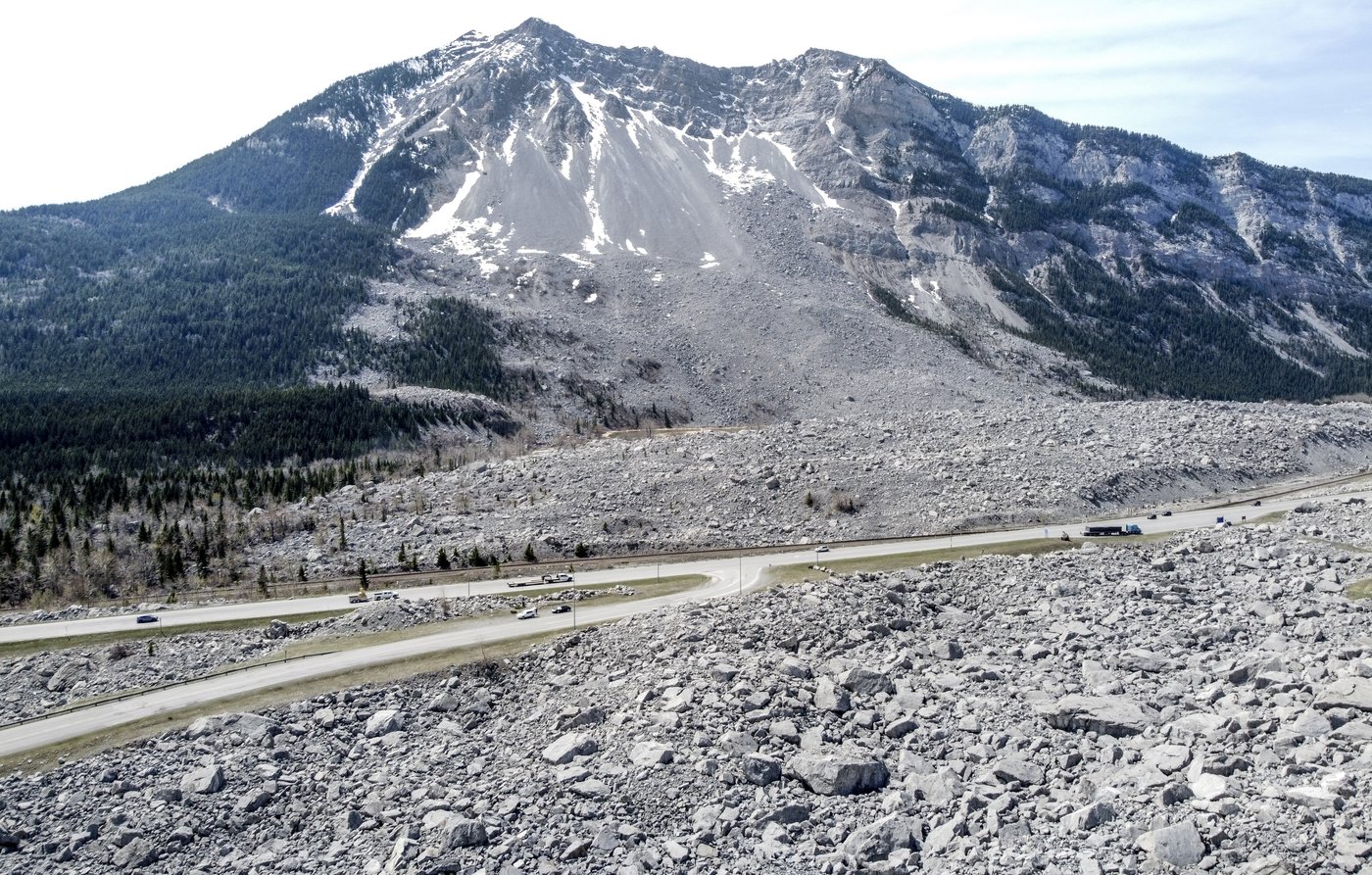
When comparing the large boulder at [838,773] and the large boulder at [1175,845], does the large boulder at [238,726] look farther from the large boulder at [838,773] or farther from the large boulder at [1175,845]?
the large boulder at [1175,845]

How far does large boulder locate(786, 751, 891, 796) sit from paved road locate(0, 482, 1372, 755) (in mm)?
19341

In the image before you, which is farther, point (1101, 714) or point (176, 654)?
point (176, 654)

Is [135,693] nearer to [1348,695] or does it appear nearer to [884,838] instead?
[884,838]

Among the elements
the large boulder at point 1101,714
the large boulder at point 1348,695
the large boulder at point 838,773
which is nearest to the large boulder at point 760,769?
the large boulder at point 838,773

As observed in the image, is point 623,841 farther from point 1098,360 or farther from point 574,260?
point 1098,360

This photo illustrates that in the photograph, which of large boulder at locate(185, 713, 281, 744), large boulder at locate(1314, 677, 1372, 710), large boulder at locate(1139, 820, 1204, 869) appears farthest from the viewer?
large boulder at locate(185, 713, 281, 744)

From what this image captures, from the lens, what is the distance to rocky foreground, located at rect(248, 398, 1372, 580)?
66438mm

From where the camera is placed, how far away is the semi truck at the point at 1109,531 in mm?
59938

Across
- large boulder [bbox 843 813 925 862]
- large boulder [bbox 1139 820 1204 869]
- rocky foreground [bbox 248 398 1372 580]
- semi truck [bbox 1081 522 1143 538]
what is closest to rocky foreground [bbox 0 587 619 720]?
rocky foreground [bbox 248 398 1372 580]

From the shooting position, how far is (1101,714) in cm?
2806

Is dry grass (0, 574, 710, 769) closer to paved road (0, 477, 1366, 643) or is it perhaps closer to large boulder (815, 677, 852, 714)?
paved road (0, 477, 1366, 643)

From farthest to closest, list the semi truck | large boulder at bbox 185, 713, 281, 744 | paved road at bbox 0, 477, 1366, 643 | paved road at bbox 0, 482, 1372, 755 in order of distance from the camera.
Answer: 1. the semi truck
2. paved road at bbox 0, 477, 1366, 643
3. paved road at bbox 0, 482, 1372, 755
4. large boulder at bbox 185, 713, 281, 744

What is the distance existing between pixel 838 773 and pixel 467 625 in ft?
79.6

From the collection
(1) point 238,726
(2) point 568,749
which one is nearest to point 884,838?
(2) point 568,749
